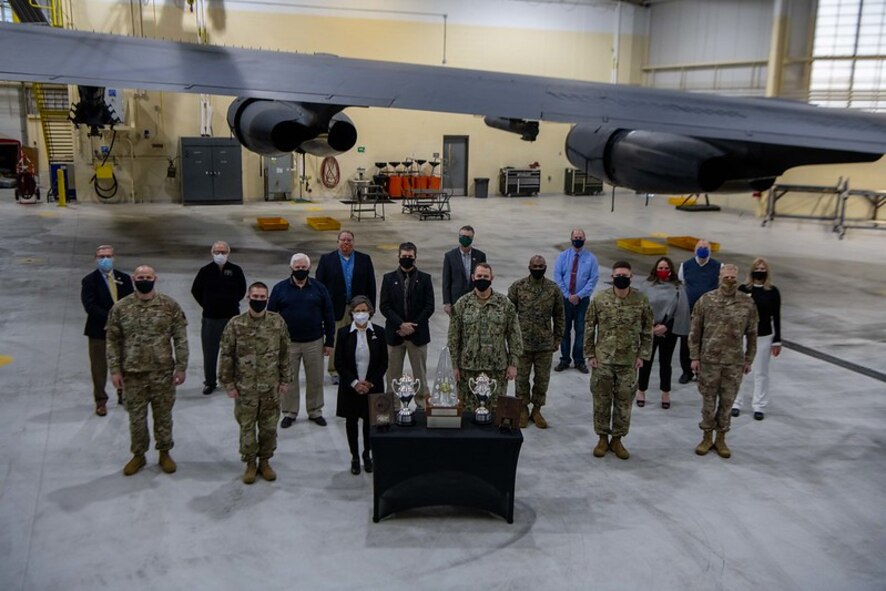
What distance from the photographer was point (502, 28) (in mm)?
30453

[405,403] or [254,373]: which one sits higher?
[254,373]

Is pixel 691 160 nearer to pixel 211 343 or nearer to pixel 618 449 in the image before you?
pixel 618 449

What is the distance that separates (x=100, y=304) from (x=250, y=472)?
266 cm

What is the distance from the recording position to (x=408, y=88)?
12.8 m

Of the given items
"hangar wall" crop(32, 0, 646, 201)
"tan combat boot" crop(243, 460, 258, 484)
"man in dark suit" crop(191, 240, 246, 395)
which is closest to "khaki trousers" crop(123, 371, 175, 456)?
"tan combat boot" crop(243, 460, 258, 484)

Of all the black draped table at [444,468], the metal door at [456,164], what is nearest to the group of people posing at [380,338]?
the black draped table at [444,468]

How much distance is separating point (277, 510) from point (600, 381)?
307cm

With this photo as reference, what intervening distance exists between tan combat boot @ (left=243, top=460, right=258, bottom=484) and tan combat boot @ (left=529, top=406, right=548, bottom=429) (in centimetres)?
283

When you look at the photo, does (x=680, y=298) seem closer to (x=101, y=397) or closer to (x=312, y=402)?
(x=312, y=402)

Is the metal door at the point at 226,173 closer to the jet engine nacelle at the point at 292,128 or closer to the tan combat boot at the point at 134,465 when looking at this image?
the jet engine nacelle at the point at 292,128

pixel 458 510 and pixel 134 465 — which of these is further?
pixel 134 465

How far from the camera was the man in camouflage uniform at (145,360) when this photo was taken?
22.3 feet

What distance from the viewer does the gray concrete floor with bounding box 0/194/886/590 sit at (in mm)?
5531

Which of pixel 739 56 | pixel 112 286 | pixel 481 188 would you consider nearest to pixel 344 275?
pixel 112 286
